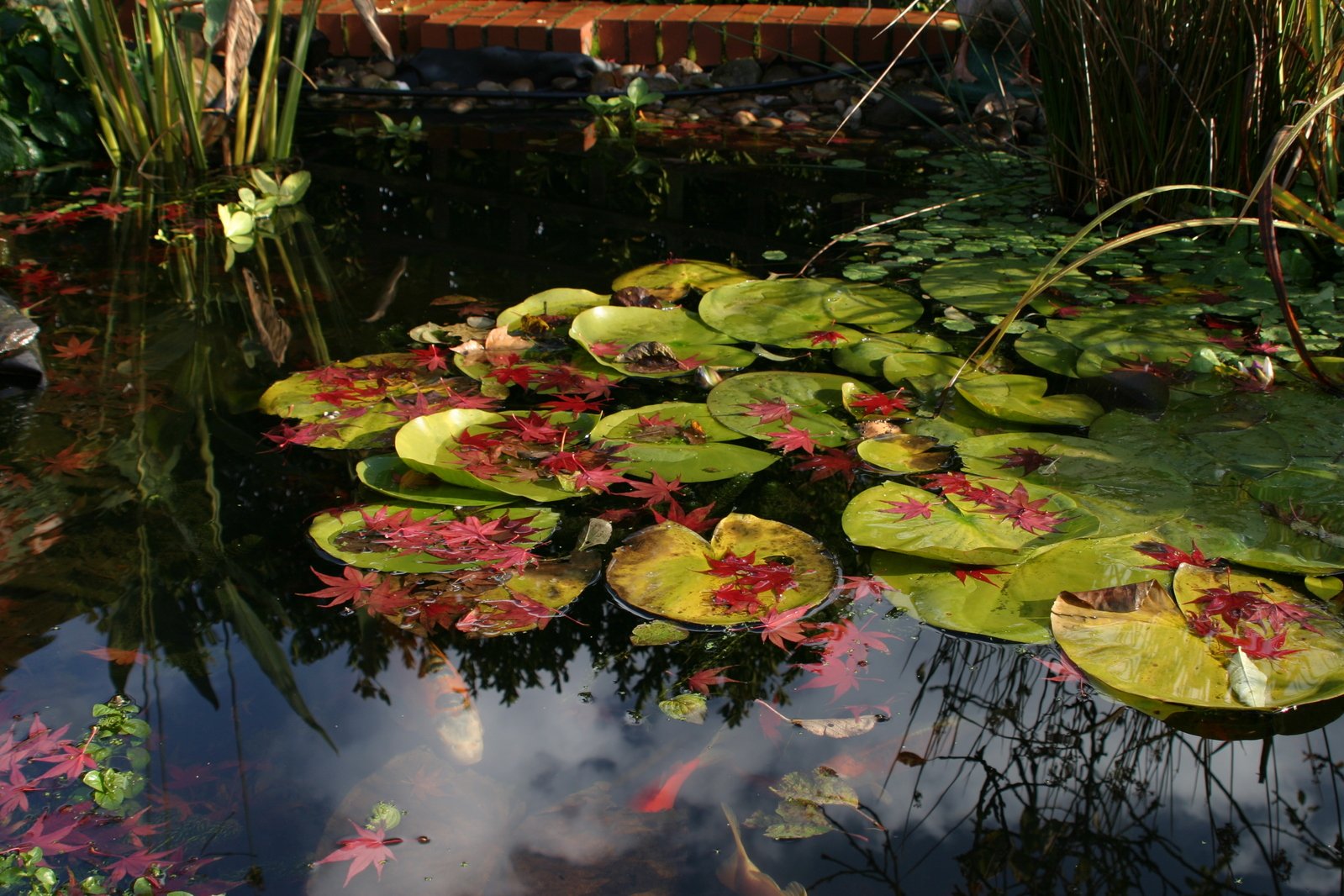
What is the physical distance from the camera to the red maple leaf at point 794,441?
72.9 inches

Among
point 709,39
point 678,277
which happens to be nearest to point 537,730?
point 678,277

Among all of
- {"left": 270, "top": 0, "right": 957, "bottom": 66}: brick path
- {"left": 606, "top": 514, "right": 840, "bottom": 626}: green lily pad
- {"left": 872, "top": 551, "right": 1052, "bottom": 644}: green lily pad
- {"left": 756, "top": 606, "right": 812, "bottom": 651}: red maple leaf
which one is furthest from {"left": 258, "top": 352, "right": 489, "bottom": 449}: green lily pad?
{"left": 270, "top": 0, "right": 957, "bottom": 66}: brick path

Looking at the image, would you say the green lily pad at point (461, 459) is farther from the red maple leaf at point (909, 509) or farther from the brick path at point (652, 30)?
the brick path at point (652, 30)

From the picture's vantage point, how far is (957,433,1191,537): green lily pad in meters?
1.62

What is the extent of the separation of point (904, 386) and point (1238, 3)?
1303 millimetres

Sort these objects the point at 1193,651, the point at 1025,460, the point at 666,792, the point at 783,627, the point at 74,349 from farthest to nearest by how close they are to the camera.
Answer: the point at 74,349 < the point at 1025,460 < the point at 783,627 < the point at 1193,651 < the point at 666,792

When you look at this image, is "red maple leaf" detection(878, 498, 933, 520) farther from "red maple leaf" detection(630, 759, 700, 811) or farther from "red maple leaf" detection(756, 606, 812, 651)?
"red maple leaf" detection(630, 759, 700, 811)

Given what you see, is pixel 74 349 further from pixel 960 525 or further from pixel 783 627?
pixel 960 525

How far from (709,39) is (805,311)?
9.07 ft

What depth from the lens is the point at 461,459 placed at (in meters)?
1.78

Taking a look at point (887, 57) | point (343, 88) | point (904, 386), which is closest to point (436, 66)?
point (343, 88)

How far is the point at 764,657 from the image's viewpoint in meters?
1.43

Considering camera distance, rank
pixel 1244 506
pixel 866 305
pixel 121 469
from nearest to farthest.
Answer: pixel 1244 506, pixel 121 469, pixel 866 305

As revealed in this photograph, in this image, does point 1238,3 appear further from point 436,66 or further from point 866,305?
point 436,66
